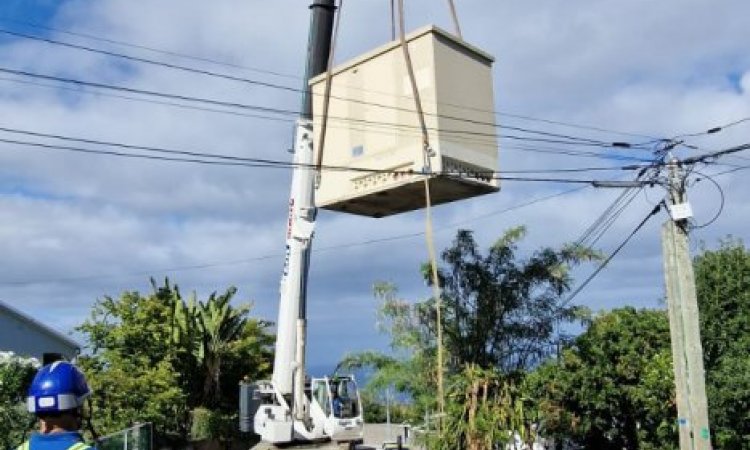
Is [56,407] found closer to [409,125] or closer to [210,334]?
[409,125]

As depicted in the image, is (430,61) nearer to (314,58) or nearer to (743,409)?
(314,58)

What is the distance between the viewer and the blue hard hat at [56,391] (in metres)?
2.96

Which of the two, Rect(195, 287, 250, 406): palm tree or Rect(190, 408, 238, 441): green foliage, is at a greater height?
Rect(195, 287, 250, 406): palm tree

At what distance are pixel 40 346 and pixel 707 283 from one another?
71.6 feet

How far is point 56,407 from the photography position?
9.72 ft

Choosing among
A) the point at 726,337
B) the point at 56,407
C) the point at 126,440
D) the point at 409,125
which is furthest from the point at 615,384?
the point at 56,407

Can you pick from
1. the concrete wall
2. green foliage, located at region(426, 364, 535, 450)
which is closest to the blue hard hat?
green foliage, located at region(426, 364, 535, 450)

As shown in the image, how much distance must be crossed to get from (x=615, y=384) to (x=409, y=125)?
472 inches

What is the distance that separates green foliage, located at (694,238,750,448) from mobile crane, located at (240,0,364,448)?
271 inches

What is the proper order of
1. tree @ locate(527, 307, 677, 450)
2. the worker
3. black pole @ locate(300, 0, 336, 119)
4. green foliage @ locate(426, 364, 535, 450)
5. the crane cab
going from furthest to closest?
tree @ locate(527, 307, 677, 450)
the crane cab
green foliage @ locate(426, 364, 535, 450)
black pole @ locate(300, 0, 336, 119)
the worker

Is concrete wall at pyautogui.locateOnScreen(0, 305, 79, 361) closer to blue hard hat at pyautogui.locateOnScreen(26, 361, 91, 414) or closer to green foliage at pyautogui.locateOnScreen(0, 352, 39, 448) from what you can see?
green foliage at pyautogui.locateOnScreen(0, 352, 39, 448)

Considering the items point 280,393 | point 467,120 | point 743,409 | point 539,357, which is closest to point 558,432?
point 539,357

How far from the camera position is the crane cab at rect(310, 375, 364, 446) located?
14.8 meters

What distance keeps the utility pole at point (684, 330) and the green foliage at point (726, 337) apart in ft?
10.0
